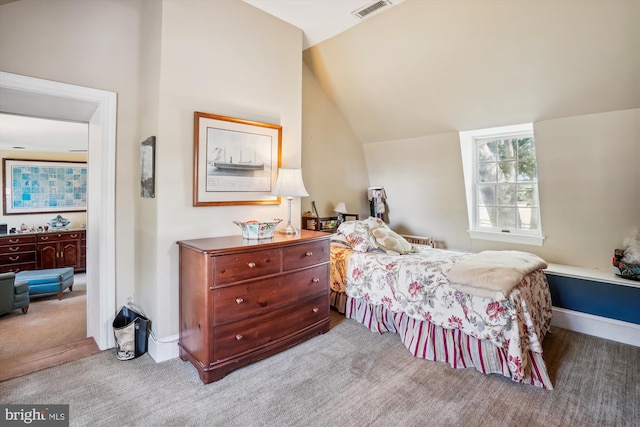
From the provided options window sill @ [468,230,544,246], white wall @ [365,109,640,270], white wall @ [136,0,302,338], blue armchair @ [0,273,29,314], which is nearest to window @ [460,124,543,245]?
window sill @ [468,230,544,246]

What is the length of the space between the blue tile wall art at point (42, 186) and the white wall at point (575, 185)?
20.2 feet

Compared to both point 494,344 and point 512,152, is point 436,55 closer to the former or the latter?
point 512,152

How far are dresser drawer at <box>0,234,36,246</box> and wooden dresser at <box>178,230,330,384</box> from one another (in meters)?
4.70

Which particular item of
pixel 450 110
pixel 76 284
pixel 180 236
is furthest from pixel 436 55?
pixel 76 284

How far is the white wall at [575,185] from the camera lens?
2893mm

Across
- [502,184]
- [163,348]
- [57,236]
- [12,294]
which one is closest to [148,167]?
[163,348]

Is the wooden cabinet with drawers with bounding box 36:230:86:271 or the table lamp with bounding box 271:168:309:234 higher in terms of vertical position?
the table lamp with bounding box 271:168:309:234

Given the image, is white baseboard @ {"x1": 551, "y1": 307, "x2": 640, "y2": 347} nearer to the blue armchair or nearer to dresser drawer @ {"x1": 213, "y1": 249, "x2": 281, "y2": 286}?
dresser drawer @ {"x1": 213, "y1": 249, "x2": 281, "y2": 286}

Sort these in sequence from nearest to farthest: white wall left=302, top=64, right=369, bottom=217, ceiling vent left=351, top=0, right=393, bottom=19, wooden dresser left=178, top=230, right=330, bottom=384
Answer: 1. wooden dresser left=178, top=230, right=330, bottom=384
2. ceiling vent left=351, top=0, right=393, bottom=19
3. white wall left=302, top=64, right=369, bottom=217

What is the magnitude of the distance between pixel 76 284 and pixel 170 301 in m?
3.79

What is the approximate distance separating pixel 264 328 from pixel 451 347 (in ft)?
4.69

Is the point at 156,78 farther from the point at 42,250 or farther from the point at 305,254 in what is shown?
the point at 42,250

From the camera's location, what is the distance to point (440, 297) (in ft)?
8.13

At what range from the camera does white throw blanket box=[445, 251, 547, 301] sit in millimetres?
2150
